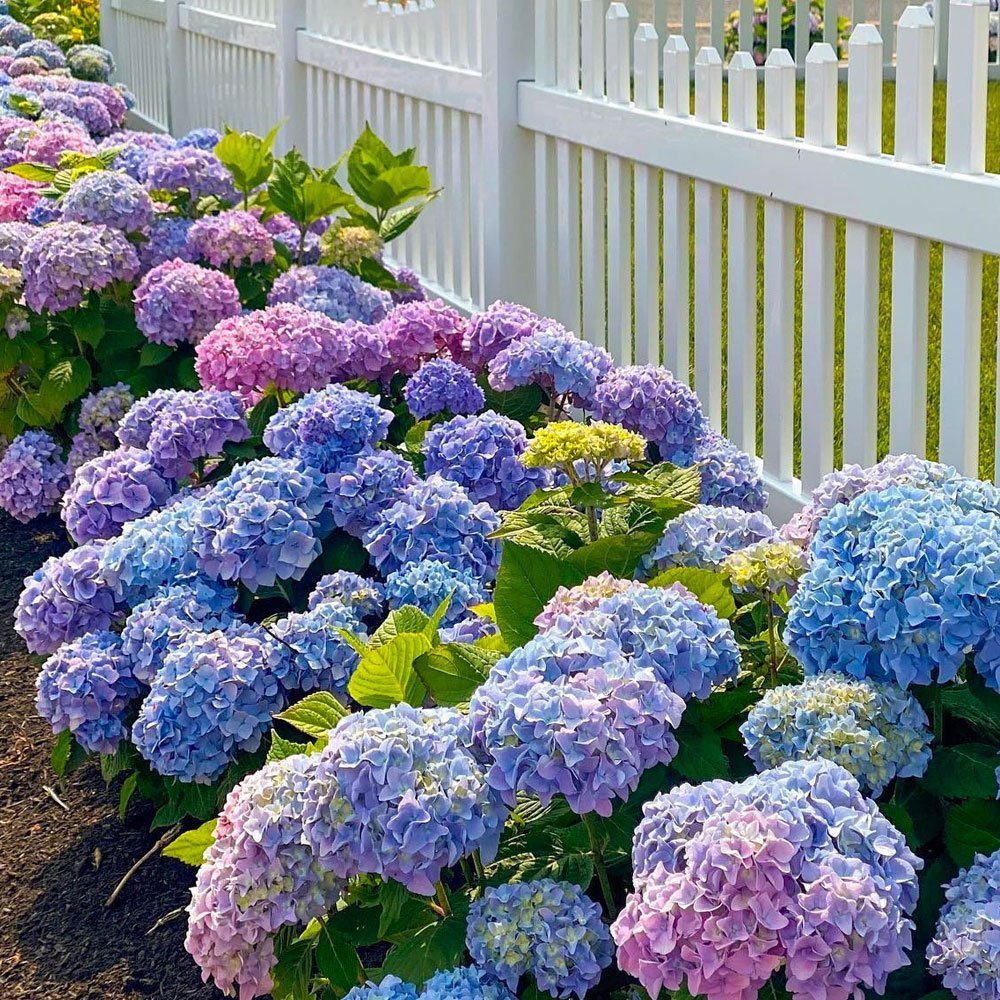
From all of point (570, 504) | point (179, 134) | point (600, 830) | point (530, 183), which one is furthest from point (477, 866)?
point (179, 134)

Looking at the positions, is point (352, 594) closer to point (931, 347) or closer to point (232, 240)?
point (232, 240)

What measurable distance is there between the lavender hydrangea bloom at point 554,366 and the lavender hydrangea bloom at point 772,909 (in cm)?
174

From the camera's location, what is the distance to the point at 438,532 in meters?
2.76

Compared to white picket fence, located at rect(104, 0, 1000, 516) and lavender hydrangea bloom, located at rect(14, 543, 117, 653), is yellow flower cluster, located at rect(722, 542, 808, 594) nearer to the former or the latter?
white picket fence, located at rect(104, 0, 1000, 516)

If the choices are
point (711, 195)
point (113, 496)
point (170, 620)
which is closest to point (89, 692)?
point (170, 620)

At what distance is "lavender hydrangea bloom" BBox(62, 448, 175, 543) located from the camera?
326 centimetres

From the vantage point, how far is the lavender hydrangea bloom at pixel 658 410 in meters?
3.04

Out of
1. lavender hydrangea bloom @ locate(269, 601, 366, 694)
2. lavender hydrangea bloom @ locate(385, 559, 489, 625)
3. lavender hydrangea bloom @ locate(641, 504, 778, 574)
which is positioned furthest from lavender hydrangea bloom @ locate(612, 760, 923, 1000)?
lavender hydrangea bloom @ locate(269, 601, 366, 694)

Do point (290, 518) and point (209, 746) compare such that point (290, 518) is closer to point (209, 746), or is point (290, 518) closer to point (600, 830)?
point (209, 746)

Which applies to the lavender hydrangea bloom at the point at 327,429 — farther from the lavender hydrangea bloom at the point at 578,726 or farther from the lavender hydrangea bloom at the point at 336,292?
the lavender hydrangea bloom at the point at 578,726

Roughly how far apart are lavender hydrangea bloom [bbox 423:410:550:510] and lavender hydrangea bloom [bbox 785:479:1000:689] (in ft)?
3.72

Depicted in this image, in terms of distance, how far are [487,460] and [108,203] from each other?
2.03 m

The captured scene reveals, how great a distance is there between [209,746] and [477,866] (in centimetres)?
82

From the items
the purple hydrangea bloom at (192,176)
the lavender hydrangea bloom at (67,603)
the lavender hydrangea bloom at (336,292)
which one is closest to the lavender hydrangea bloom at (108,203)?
the purple hydrangea bloom at (192,176)
